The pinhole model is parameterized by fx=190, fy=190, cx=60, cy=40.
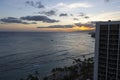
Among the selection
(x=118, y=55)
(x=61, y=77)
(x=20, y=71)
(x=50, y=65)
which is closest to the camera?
(x=118, y=55)

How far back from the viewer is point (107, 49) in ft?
140

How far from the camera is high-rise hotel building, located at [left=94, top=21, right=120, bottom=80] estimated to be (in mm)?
41375

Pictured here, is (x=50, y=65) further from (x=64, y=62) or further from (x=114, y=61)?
(x=114, y=61)

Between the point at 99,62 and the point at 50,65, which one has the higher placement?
the point at 99,62

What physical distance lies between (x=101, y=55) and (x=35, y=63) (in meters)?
65.6

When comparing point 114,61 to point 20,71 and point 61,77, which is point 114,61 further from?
point 20,71

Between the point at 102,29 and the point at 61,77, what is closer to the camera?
the point at 102,29

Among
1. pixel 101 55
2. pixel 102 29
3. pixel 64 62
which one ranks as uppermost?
pixel 102 29

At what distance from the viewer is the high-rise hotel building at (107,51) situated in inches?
1629

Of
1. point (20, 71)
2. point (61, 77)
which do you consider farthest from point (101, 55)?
point (20, 71)

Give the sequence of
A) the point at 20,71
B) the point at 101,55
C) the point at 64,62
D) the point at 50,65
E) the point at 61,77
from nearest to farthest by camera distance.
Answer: the point at 101,55 → the point at 61,77 → the point at 20,71 → the point at 50,65 → the point at 64,62

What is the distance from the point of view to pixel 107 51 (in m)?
42.8

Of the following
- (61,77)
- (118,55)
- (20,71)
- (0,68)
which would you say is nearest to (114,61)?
(118,55)

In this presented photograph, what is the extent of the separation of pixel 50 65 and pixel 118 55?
63339mm
